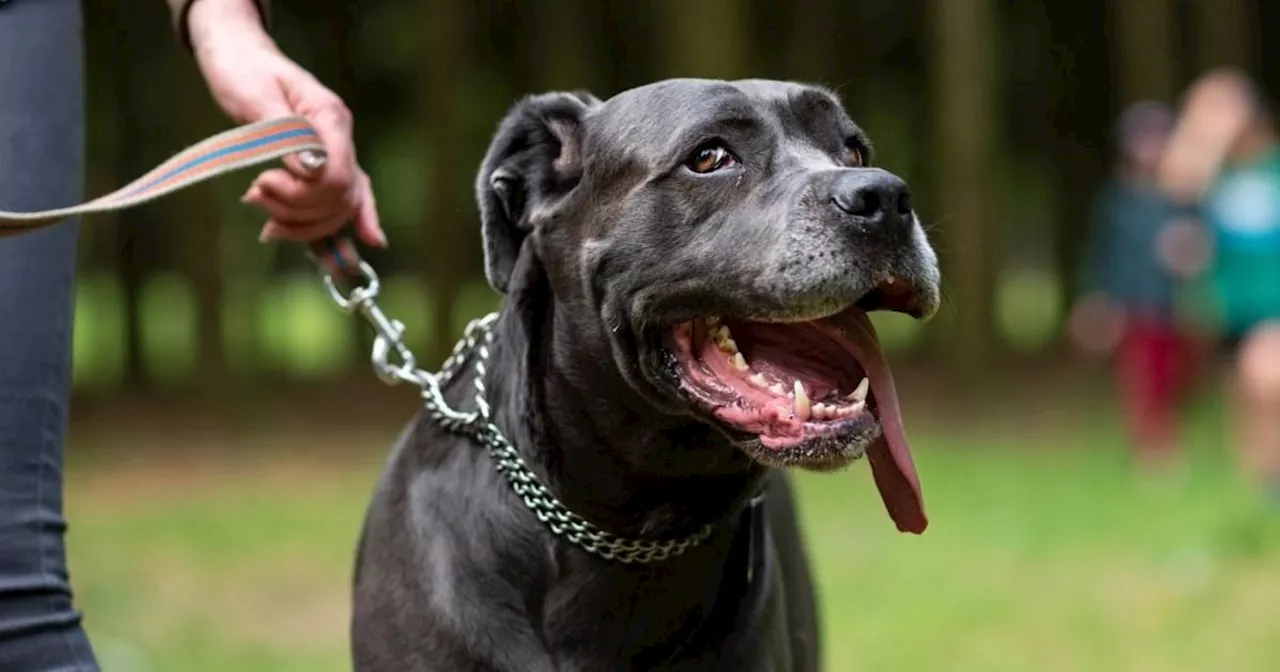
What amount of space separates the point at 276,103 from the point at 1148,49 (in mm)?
13161

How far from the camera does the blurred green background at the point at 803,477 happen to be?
22.4 ft

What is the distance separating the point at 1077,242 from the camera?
63.7ft

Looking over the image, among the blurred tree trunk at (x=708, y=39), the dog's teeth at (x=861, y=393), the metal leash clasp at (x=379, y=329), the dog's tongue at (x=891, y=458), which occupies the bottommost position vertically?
the blurred tree trunk at (x=708, y=39)

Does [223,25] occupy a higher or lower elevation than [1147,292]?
higher

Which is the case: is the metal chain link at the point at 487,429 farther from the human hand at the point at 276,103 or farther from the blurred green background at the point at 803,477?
the blurred green background at the point at 803,477

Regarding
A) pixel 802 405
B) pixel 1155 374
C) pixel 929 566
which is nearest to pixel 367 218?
pixel 802 405

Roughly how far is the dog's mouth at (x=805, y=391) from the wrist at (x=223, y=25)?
1038 millimetres

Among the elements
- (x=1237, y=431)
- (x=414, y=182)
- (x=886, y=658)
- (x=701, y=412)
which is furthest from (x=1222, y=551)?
(x=414, y=182)

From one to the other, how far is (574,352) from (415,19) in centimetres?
1430

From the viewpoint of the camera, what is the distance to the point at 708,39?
12180 millimetres

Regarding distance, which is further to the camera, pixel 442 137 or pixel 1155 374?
pixel 442 137

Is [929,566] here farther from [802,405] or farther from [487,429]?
[802,405]

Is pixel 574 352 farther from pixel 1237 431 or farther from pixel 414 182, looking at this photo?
pixel 414 182

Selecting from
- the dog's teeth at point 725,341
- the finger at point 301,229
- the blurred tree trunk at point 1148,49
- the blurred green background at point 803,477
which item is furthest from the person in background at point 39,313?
the blurred tree trunk at point 1148,49
